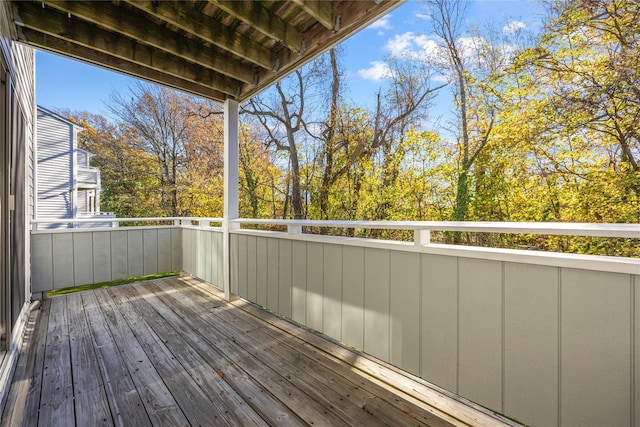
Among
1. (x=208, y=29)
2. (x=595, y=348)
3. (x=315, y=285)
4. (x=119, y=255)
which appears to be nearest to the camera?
(x=595, y=348)

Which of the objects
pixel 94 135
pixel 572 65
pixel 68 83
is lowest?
pixel 572 65

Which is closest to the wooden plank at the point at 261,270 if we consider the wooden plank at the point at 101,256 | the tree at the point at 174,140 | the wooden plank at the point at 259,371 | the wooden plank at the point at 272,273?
the wooden plank at the point at 272,273

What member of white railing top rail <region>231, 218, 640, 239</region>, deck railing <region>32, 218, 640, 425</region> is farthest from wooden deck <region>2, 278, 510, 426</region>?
white railing top rail <region>231, 218, 640, 239</region>

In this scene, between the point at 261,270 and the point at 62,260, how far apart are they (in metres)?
2.66

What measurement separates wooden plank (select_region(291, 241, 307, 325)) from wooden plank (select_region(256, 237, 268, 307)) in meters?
0.44

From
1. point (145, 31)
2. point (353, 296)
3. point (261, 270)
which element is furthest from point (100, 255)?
point (353, 296)

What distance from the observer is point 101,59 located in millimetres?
2254

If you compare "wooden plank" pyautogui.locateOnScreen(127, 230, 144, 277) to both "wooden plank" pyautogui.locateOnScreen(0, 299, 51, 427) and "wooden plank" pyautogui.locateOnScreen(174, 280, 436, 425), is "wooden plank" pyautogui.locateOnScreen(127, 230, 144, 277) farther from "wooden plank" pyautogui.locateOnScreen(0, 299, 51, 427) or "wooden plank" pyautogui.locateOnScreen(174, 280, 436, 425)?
"wooden plank" pyautogui.locateOnScreen(174, 280, 436, 425)

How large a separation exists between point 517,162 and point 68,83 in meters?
12.6

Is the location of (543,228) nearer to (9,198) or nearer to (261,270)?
(261,270)

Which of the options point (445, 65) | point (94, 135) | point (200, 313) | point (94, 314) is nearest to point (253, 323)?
point (200, 313)

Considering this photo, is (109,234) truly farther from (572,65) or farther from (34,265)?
(572,65)

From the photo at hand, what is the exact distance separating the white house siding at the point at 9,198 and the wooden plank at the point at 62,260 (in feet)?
2.43

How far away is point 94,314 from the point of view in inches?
110
